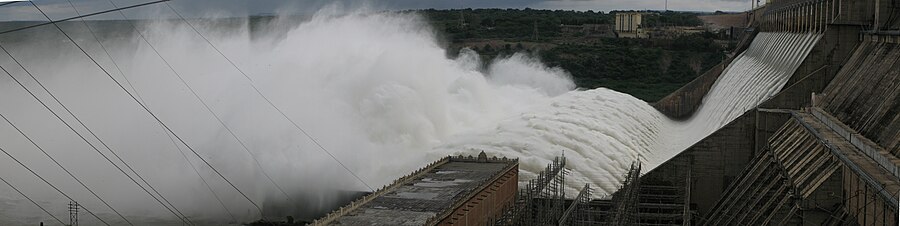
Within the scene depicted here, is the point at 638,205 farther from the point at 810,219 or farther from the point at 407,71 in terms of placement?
the point at 407,71

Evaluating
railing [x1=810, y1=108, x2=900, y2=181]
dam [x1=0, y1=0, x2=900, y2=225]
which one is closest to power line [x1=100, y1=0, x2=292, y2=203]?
dam [x1=0, y1=0, x2=900, y2=225]

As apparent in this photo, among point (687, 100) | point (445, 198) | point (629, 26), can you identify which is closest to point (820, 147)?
point (445, 198)

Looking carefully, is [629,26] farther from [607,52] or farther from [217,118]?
[217,118]

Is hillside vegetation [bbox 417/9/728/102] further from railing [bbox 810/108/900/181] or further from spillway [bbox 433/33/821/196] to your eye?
railing [bbox 810/108/900/181]

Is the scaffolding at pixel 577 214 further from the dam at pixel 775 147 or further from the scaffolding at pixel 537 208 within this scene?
the scaffolding at pixel 537 208

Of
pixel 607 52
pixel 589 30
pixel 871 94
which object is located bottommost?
pixel 871 94

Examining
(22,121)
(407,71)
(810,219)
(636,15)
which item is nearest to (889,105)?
(810,219)

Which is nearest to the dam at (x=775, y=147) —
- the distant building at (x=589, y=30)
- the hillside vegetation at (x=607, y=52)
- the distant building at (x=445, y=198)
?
the distant building at (x=445, y=198)

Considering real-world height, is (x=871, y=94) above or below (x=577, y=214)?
above
